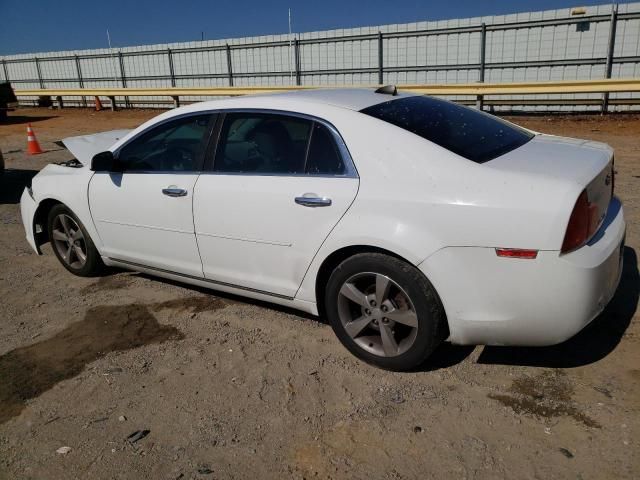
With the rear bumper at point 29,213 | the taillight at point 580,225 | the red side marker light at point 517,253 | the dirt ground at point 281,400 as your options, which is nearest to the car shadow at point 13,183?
the rear bumper at point 29,213

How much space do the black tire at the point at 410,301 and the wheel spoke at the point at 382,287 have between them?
3 centimetres

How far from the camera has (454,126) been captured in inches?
133

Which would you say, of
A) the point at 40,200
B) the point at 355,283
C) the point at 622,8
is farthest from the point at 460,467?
the point at 622,8

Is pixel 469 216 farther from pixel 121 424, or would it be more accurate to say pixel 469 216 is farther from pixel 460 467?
pixel 121 424

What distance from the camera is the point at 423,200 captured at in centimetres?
284

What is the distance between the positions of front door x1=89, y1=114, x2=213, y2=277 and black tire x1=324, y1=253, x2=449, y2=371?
1189 mm

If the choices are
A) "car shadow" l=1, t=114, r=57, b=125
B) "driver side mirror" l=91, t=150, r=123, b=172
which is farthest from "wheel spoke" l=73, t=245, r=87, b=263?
"car shadow" l=1, t=114, r=57, b=125

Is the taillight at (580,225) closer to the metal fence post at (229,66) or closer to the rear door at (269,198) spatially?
the rear door at (269,198)

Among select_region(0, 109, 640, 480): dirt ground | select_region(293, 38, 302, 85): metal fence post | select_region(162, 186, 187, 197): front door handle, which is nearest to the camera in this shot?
select_region(0, 109, 640, 480): dirt ground

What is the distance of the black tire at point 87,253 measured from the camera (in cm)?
469

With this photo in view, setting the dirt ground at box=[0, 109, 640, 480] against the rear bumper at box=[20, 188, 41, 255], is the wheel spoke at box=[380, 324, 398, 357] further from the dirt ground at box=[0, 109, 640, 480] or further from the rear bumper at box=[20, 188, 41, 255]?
the rear bumper at box=[20, 188, 41, 255]

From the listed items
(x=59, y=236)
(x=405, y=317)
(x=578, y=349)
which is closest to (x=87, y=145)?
(x=59, y=236)

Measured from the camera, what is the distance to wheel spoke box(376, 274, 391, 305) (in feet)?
9.91

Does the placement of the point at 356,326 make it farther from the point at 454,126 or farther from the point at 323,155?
the point at 454,126
